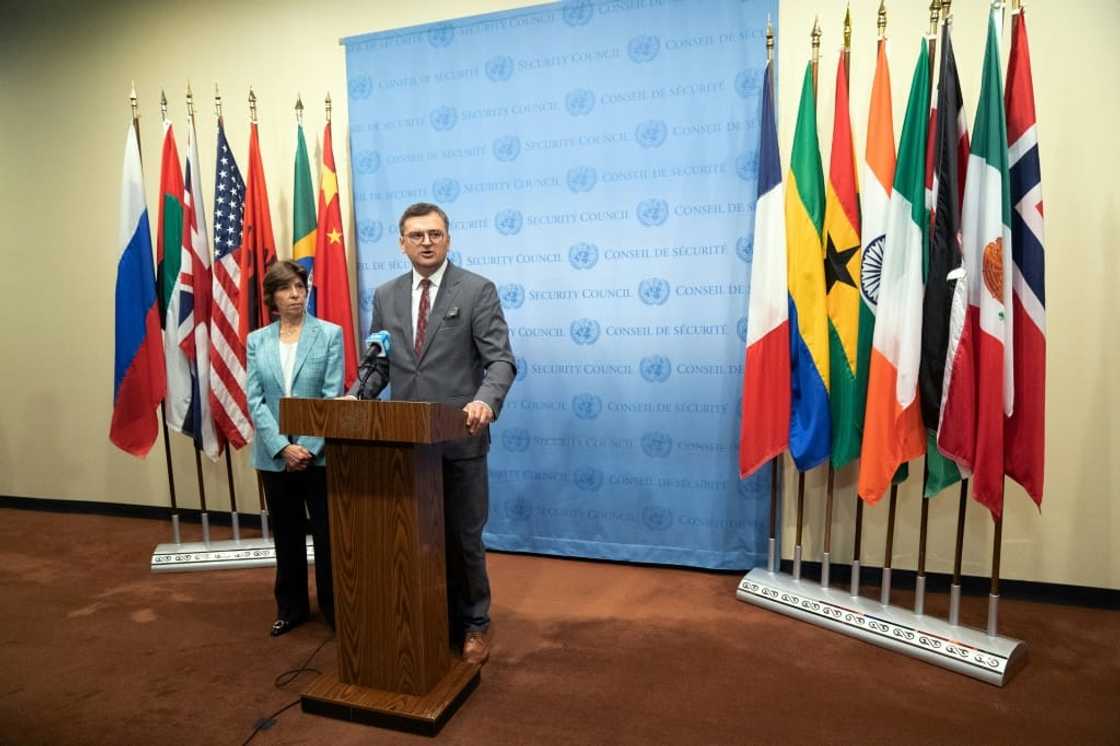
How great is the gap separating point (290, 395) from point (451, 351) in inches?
29.0

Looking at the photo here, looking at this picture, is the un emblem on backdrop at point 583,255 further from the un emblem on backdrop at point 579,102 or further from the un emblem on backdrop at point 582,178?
the un emblem on backdrop at point 579,102

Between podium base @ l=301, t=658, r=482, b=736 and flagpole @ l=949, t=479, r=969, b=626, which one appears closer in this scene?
podium base @ l=301, t=658, r=482, b=736

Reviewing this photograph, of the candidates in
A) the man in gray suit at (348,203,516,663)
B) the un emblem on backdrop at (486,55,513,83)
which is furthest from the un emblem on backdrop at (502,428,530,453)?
the un emblem on backdrop at (486,55,513,83)

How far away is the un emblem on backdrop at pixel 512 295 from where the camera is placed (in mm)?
3420

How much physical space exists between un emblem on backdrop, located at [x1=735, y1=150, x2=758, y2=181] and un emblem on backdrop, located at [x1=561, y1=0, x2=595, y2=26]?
38.7 inches

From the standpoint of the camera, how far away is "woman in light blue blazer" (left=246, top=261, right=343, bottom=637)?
251cm

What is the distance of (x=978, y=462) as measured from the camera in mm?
2332

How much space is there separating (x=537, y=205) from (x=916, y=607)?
7.79 ft

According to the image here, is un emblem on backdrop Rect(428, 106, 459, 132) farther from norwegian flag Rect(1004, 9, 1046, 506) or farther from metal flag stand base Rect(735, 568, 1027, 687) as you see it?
metal flag stand base Rect(735, 568, 1027, 687)

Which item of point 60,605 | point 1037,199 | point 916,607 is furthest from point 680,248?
point 60,605

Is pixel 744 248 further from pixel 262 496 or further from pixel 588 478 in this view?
pixel 262 496

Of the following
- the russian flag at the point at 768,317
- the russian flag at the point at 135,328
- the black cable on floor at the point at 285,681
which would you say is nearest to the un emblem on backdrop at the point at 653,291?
the russian flag at the point at 768,317

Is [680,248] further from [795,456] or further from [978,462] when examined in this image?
[978,462]

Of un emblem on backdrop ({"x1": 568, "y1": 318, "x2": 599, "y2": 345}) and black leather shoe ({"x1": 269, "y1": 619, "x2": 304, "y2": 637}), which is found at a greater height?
un emblem on backdrop ({"x1": 568, "y1": 318, "x2": 599, "y2": 345})
